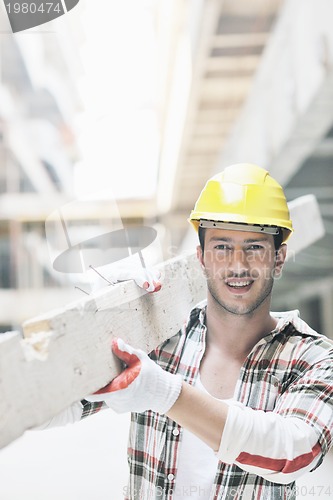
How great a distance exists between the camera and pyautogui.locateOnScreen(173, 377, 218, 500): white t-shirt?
168 cm

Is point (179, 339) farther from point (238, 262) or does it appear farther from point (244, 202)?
point (244, 202)

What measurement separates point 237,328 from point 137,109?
8.54ft

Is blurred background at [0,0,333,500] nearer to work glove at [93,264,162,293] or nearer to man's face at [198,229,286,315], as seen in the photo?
work glove at [93,264,162,293]

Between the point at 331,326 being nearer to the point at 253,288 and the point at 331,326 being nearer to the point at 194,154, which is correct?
the point at 194,154

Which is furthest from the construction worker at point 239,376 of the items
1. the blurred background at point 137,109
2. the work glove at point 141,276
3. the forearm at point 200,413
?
the blurred background at point 137,109

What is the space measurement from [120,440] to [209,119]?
9.42ft

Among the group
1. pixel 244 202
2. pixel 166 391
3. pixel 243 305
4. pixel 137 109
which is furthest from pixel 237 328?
pixel 137 109

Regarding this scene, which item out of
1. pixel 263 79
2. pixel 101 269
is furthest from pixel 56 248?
pixel 263 79

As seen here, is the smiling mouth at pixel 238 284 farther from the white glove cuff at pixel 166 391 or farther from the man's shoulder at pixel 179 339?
the white glove cuff at pixel 166 391

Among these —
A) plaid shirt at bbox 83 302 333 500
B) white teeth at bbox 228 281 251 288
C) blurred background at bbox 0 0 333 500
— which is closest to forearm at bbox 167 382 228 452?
plaid shirt at bbox 83 302 333 500

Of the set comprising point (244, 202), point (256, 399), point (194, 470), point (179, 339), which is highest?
point (244, 202)

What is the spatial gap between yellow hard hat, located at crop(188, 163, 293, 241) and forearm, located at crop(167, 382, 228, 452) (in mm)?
447

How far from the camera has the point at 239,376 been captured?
169 cm

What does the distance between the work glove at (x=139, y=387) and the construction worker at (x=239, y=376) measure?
20 mm
